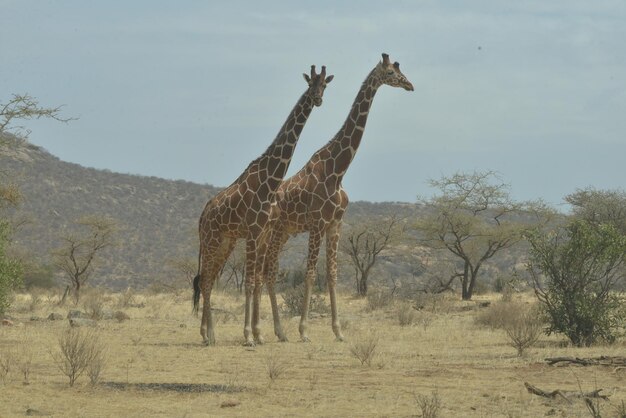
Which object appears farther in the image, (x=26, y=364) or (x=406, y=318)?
(x=406, y=318)

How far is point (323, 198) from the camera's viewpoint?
18953 millimetres

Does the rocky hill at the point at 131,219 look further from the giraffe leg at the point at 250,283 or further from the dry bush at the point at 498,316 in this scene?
the giraffe leg at the point at 250,283

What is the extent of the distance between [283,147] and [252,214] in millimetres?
1374

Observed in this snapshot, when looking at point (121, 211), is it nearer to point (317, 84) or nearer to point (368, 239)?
point (368, 239)

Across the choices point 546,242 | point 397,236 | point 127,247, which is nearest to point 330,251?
point 546,242

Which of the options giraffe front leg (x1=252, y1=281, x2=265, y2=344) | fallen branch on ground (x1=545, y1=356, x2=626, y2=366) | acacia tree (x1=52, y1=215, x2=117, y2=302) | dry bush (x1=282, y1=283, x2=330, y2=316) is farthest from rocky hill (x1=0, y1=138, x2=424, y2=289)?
fallen branch on ground (x1=545, y1=356, x2=626, y2=366)

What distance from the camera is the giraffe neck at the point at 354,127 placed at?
1939cm

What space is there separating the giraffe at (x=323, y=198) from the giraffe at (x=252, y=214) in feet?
2.85

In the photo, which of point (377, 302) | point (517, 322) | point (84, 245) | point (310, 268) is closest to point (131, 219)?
point (84, 245)

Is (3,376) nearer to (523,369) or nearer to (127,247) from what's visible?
(523,369)

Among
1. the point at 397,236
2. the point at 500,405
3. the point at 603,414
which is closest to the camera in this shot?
the point at 603,414

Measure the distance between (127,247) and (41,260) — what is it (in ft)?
25.7

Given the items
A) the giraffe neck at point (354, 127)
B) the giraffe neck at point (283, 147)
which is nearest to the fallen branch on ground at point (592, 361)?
the giraffe neck at point (283, 147)

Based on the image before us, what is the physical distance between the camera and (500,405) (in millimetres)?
11211
